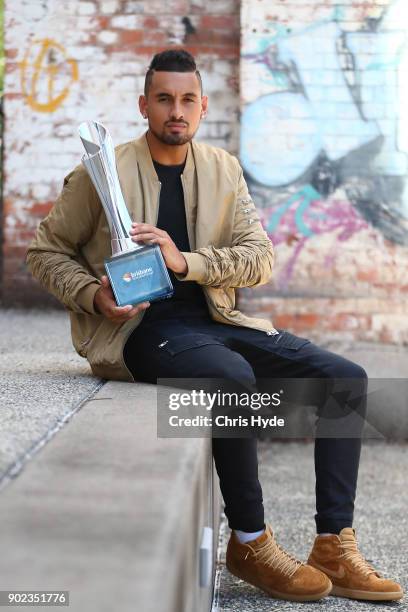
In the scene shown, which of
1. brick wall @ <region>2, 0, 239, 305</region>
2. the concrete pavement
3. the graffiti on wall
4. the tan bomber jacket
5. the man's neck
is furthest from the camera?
brick wall @ <region>2, 0, 239, 305</region>

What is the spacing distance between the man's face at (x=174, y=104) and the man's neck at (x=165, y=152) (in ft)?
0.20

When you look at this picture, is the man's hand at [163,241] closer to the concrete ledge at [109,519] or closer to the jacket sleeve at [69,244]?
the jacket sleeve at [69,244]

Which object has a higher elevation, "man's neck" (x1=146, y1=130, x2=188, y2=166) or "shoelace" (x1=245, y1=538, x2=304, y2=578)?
"man's neck" (x1=146, y1=130, x2=188, y2=166)

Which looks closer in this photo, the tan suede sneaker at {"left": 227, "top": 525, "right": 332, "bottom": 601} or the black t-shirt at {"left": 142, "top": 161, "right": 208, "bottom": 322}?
the tan suede sneaker at {"left": 227, "top": 525, "right": 332, "bottom": 601}

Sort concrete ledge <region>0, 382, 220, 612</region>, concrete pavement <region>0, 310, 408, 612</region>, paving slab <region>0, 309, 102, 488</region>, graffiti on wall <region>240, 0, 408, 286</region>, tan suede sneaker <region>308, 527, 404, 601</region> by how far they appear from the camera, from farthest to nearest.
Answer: graffiti on wall <region>240, 0, 408, 286</region> → tan suede sneaker <region>308, 527, 404, 601</region> → paving slab <region>0, 309, 102, 488</region> → concrete pavement <region>0, 310, 408, 612</region> → concrete ledge <region>0, 382, 220, 612</region>

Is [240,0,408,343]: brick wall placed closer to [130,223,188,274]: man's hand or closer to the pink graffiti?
the pink graffiti

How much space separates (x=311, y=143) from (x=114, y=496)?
4526 mm

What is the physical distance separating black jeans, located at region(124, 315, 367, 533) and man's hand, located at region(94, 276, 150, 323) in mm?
113

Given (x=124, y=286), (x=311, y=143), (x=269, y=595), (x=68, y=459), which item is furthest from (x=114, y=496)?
(x=311, y=143)

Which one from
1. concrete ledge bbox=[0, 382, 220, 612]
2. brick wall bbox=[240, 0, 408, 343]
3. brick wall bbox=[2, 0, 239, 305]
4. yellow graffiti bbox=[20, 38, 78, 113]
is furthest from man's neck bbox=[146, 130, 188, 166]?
yellow graffiti bbox=[20, 38, 78, 113]

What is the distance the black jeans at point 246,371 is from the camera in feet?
8.57

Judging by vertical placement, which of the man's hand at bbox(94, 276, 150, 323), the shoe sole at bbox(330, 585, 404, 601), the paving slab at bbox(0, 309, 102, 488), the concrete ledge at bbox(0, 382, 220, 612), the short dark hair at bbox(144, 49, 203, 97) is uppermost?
the short dark hair at bbox(144, 49, 203, 97)

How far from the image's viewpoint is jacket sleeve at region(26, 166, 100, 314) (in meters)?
2.86

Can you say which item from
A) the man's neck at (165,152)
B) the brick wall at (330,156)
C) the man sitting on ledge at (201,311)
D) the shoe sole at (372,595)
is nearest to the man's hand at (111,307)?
the man sitting on ledge at (201,311)
